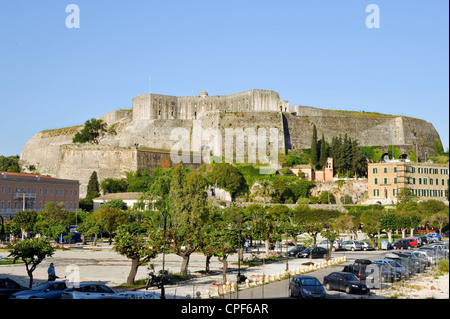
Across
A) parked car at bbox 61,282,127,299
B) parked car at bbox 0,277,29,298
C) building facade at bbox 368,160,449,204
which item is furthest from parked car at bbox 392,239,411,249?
parked car at bbox 0,277,29,298

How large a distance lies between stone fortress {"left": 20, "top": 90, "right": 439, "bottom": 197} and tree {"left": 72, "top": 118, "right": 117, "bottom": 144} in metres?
1.58

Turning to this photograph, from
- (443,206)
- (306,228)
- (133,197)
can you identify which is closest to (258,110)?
(133,197)

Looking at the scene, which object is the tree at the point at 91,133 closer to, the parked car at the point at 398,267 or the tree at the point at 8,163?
the tree at the point at 8,163

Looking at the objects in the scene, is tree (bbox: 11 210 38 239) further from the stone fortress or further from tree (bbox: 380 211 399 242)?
the stone fortress

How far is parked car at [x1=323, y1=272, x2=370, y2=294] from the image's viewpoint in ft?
58.1

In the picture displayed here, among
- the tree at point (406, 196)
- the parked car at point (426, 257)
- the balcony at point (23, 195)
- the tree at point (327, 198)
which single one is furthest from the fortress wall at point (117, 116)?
the parked car at point (426, 257)

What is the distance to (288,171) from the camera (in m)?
71.1

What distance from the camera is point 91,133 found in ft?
279

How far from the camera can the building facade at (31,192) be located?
2157 inches

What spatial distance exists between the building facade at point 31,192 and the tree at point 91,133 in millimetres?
18980

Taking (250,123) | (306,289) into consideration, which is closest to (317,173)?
(250,123)

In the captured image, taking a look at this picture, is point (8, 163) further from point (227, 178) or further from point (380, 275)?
point (380, 275)

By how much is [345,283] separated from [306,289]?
7.83 ft

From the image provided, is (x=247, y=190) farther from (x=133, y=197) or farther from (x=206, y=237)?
(x=206, y=237)
